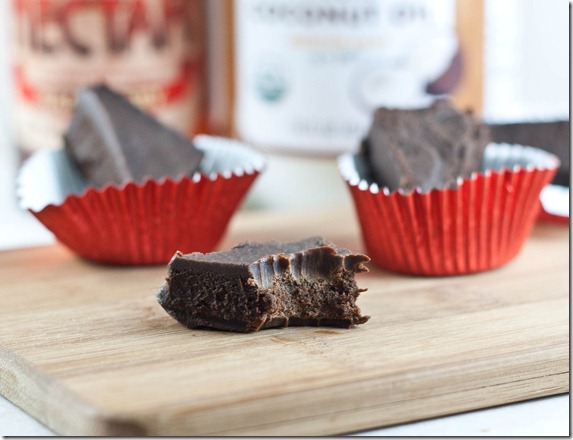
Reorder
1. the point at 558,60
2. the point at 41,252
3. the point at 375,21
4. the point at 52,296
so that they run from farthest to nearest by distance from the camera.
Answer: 1. the point at 558,60
2. the point at 375,21
3. the point at 41,252
4. the point at 52,296

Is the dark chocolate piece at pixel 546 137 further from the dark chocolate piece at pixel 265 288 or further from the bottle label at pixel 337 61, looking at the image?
the dark chocolate piece at pixel 265 288

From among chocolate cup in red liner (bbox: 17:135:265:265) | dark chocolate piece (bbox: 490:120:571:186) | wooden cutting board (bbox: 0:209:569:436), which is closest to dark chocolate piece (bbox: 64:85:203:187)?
chocolate cup in red liner (bbox: 17:135:265:265)

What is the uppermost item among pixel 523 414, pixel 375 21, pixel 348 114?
pixel 375 21

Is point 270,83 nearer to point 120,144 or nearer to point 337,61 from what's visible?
point 337,61

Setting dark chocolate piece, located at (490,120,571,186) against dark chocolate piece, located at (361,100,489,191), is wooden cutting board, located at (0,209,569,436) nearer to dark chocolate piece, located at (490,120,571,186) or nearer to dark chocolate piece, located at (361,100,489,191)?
dark chocolate piece, located at (361,100,489,191)

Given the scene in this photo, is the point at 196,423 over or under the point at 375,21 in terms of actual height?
under

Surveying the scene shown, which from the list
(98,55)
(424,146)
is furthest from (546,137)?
(98,55)

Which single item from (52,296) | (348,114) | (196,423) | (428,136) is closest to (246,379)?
(196,423)

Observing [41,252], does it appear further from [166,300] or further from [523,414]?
[523,414]
